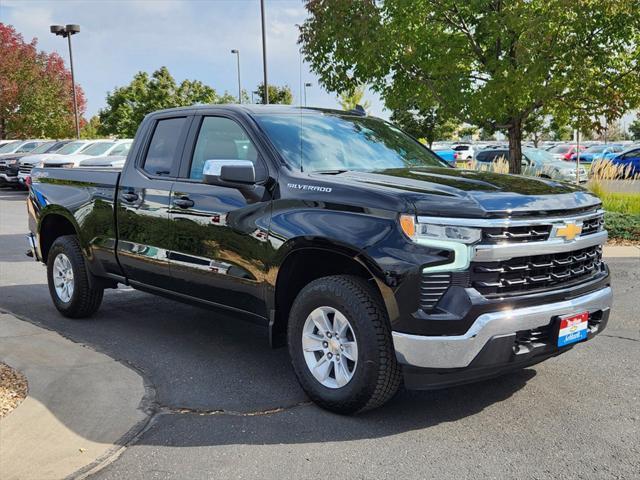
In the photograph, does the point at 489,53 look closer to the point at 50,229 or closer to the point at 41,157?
the point at 50,229

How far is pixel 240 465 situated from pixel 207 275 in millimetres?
1701

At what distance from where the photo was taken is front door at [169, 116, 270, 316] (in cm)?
453

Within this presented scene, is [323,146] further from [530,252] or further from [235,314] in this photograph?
[530,252]

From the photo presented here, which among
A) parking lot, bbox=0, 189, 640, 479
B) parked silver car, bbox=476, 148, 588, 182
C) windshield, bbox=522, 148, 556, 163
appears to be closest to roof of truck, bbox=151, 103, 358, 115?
parking lot, bbox=0, 189, 640, 479

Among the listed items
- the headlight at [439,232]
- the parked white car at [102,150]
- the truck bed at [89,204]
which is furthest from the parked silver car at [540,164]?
the headlight at [439,232]

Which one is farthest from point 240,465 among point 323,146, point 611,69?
point 611,69

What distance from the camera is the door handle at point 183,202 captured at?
4980 mm

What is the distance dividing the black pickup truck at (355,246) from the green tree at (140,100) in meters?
33.3

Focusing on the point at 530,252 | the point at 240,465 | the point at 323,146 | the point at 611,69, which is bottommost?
the point at 240,465

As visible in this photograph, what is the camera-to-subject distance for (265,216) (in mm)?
4445

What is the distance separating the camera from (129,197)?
5.59 metres

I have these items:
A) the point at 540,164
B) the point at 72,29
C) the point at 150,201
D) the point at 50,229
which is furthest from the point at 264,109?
the point at 72,29

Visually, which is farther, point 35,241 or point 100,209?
point 35,241

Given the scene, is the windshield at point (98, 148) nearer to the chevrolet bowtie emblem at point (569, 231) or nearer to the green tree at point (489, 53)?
the green tree at point (489, 53)
